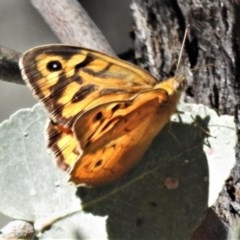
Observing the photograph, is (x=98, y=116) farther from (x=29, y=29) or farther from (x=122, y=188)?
(x=29, y=29)

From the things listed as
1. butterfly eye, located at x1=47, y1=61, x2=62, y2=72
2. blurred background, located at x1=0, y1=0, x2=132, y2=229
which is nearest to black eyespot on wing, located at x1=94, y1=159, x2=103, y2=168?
butterfly eye, located at x1=47, y1=61, x2=62, y2=72

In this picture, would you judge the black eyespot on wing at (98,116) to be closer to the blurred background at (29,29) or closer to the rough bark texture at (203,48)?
the rough bark texture at (203,48)

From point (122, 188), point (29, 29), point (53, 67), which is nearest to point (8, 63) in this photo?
point (53, 67)

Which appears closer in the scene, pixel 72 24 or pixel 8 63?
pixel 8 63

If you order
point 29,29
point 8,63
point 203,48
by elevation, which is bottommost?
point 29,29

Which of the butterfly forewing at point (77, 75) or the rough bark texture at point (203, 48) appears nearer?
the butterfly forewing at point (77, 75)

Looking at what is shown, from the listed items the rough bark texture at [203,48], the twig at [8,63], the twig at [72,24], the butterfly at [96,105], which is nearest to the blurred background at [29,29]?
the rough bark texture at [203,48]
